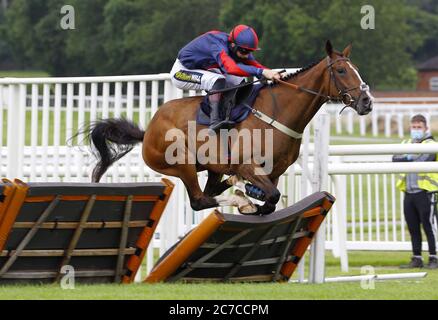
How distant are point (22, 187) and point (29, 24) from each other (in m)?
41.7

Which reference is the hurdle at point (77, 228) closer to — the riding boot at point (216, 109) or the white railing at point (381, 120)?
the riding boot at point (216, 109)

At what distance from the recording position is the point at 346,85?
8625 millimetres

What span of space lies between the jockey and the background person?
2.96m

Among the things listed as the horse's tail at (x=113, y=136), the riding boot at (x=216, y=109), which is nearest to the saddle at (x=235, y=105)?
the riding boot at (x=216, y=109)

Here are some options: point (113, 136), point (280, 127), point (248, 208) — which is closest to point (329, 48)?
point (280, 127)

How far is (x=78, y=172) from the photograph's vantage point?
30.6ft

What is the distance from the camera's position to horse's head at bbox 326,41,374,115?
28.0 ft

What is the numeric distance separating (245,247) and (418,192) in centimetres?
404

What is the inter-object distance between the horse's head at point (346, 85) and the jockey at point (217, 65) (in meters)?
0.45

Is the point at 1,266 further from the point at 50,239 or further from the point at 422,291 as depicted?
the point at 422,291

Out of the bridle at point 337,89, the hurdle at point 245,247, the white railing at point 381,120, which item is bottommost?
the hurdle at point 245,247

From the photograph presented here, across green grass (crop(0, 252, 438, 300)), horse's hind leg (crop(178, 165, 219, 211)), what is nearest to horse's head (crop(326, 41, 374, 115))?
horse's hind leg (crop(178, 165, 219, 211))

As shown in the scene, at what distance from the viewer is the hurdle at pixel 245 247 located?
7.68 m
